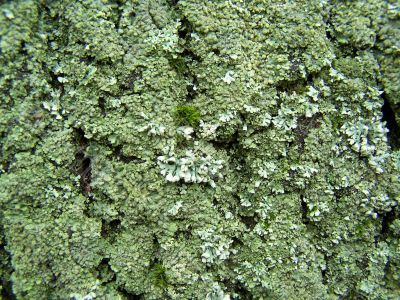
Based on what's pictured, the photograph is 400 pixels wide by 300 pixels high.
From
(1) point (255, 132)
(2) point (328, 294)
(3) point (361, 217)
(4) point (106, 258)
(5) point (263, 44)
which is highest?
(5) point (263, 44)

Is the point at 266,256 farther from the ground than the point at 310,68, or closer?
closer

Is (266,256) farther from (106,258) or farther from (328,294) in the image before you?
(106,258)

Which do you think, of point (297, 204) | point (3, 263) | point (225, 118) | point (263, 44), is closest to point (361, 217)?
point (297, 204)

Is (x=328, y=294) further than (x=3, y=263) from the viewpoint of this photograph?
Yes

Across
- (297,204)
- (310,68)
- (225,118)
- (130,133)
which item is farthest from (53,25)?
(297,204)

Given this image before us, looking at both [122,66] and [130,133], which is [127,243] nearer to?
[130,133]

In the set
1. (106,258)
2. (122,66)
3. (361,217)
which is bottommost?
(106,258)
